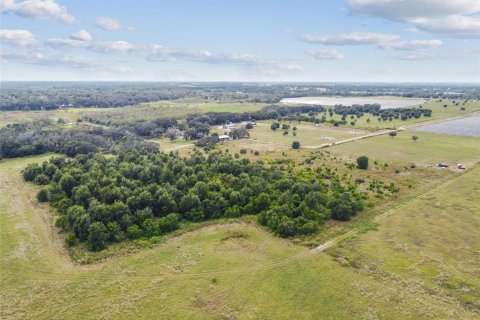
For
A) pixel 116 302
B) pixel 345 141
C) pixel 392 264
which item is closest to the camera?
pixel 116 302

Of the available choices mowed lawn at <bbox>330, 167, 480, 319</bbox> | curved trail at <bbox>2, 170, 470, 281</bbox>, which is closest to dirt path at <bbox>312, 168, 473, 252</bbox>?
mowed lawn at <bbox>330, 167, 480, 319</bbox>

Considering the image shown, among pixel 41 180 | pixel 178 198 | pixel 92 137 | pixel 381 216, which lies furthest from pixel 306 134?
pixel 41 180

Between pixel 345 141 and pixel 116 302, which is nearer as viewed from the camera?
pixel 116 302

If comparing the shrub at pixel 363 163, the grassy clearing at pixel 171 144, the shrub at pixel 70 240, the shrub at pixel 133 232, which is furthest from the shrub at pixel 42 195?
the shrub at pixel 363 163

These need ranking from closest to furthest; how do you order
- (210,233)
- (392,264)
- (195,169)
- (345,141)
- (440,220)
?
1. (392,264)
2. (210,233)
3. (440,220)
4. (195,169)
5. (345,141)

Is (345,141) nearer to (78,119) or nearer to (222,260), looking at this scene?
(222,260)

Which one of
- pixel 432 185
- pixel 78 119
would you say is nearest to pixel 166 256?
pixel 432 185

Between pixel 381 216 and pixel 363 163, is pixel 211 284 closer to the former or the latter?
pixel 381 216
